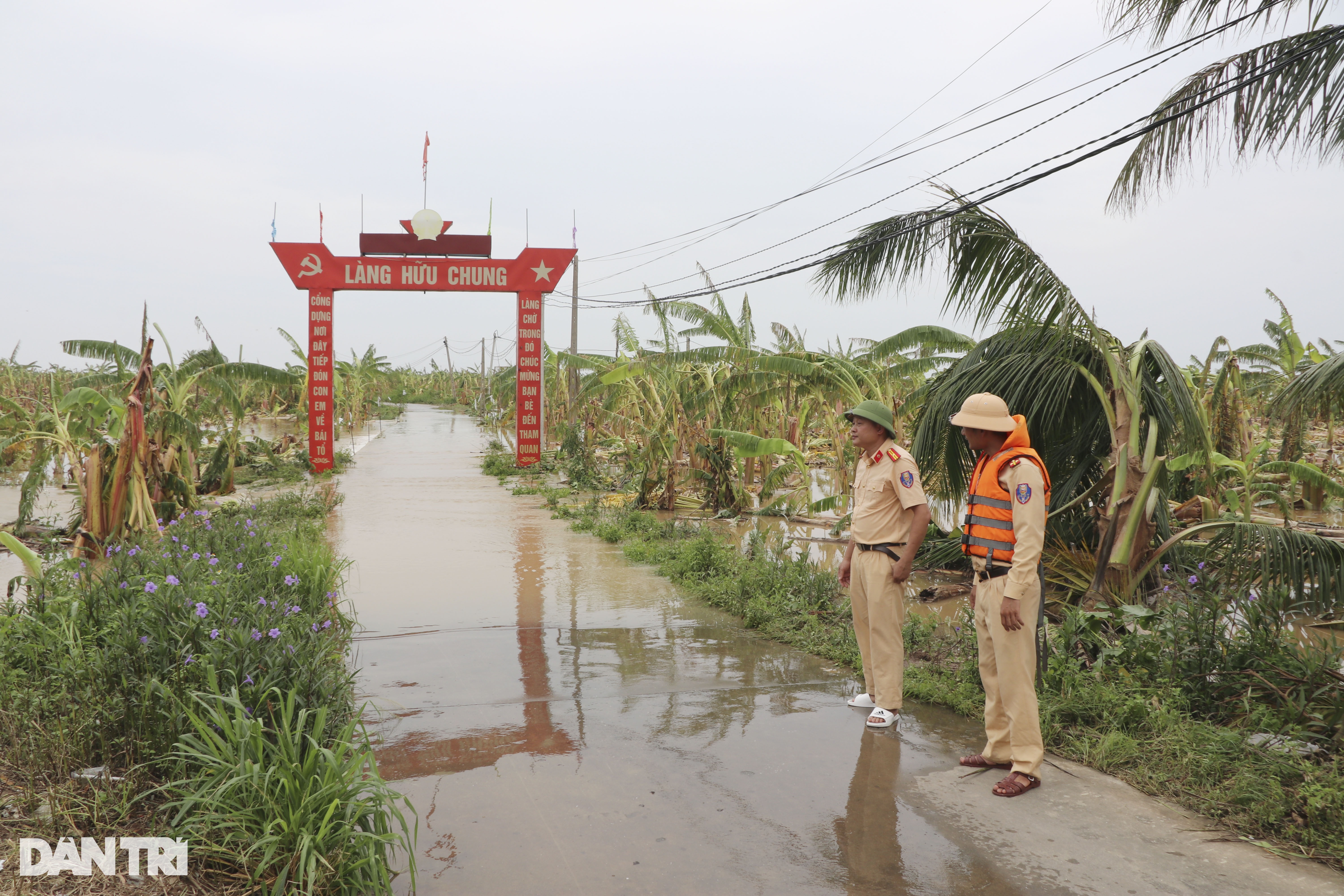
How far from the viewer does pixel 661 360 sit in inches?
571

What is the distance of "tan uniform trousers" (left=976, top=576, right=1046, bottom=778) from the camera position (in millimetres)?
3615

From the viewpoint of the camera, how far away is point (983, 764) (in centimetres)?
384

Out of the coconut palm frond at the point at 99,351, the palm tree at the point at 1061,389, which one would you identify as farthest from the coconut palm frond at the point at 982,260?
the coconut palm frond at the point at 99,351

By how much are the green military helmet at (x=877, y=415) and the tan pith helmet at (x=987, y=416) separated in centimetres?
56

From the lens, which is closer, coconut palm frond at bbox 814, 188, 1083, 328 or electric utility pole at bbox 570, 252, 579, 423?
coconut palm frond at bbox 814, 188, 1083, 328

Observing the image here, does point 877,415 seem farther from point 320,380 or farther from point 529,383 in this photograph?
point 320,380

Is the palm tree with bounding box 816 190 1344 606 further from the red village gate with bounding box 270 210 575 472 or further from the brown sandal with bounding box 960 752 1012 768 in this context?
the red village gate with bounding box 270 210 575 472

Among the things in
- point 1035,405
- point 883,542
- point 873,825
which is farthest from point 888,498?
point 1035,405

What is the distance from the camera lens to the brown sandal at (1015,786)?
11.6ft

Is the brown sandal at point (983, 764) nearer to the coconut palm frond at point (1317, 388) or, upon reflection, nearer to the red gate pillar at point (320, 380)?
the coconut palm frond at point (1317, 388)

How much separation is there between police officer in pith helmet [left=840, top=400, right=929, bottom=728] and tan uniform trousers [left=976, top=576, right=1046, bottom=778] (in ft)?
1.81

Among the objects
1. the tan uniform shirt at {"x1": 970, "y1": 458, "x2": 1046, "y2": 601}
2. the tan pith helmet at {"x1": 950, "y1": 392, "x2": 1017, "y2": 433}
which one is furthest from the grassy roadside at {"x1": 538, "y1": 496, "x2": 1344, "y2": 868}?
the tan pith helmet at {"x1": 950, "y1": 392, "x2": 1017, "y2": 433}

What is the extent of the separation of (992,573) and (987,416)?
681mm

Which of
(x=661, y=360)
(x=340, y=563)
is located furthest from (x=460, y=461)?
(x=340, y=563)
